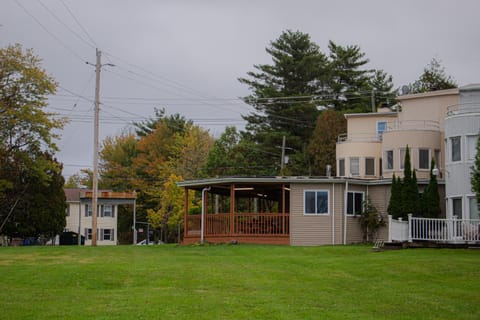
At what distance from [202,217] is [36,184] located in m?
23.5

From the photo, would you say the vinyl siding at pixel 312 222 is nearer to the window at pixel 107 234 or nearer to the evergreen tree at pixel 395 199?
the evergreen tree at pixel 395 199

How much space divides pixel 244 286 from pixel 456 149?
19538mm

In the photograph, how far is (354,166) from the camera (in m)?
46.2

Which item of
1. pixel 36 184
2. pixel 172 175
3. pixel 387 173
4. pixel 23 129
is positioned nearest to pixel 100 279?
pixel 387 173

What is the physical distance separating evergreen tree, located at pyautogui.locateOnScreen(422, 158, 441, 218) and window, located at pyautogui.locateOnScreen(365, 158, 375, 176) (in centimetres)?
967

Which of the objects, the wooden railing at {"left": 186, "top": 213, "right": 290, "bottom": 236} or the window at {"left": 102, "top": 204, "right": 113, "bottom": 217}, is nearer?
the wooden railing at {"left": 186, "top": 213, "right": 290, "bottom": 236}

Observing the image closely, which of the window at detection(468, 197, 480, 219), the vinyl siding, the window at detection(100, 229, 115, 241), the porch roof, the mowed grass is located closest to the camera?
the mowed grass

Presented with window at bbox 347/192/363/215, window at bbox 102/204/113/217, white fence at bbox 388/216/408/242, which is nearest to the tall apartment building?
window at bbox 347/192/363/215

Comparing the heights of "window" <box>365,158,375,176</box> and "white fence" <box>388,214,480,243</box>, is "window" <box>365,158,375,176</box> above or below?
above

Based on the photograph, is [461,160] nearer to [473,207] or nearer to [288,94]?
[473,207]

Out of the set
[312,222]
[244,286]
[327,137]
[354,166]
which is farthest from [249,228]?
[327,137]

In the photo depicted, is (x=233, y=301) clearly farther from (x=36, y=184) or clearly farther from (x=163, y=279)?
(x=36, y=184)

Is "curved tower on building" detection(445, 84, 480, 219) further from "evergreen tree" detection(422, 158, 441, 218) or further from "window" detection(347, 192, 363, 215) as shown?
"window" detection(347, 192, 363, 215)

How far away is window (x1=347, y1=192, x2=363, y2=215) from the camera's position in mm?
38812
